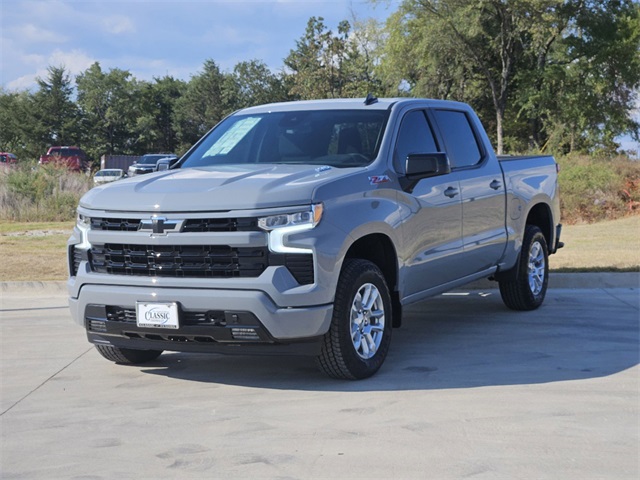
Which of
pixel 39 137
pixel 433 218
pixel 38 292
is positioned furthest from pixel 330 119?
pixel 39 137

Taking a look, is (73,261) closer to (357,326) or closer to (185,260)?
(185,260)

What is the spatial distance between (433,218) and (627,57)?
36095 mm

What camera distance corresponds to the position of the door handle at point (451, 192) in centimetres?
738

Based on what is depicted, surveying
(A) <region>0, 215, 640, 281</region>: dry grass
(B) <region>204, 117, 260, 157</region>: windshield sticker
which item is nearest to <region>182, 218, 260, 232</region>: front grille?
(B) <region>204, 117, 260, 157</region>: windshield sticker

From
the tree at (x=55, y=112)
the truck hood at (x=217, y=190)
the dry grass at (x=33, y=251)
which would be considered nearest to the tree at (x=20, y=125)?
the tree at (x=55, y=112)

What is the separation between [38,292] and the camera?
1078 centimetres

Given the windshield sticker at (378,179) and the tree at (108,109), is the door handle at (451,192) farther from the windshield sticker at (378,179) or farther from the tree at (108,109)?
the tree at (108,109)

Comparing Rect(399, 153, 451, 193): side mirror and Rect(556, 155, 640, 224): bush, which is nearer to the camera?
Rect(399, 153, 451, 193): side mirror

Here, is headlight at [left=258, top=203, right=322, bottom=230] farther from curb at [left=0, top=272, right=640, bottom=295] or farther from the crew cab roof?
curb at [left=0, top=272, right=640, bottom=295]

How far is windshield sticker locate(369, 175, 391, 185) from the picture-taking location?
643cm

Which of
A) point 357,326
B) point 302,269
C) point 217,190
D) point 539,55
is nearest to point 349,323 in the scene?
point 357,326

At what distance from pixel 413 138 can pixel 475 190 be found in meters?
0.93

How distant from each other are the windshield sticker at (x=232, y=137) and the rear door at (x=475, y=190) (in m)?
1.59

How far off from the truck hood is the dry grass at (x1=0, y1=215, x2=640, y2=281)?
536 centimetres
